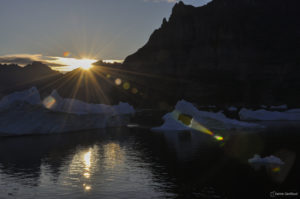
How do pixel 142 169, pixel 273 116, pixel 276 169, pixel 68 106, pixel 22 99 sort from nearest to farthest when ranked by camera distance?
pixel 276 169
pixel 142 169
pixel 22 99
pixel 68 106
pixel 273 116

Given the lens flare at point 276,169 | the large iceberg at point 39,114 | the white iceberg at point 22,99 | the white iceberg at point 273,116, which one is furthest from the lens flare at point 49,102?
the white iceberg at point 273,116

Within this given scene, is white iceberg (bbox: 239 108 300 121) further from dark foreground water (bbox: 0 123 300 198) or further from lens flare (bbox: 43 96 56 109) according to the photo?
lens flare (bbox: 43 96 56 109)

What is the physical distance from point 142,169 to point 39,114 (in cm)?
3125

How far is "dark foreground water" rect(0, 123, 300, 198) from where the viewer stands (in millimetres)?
22047

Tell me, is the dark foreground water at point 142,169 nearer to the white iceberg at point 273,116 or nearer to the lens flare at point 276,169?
the lens flare at point 276,169

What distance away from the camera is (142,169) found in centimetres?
2881

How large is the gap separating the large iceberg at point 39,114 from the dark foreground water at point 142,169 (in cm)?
657

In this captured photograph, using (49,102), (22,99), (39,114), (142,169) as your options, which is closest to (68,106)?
(49,102)

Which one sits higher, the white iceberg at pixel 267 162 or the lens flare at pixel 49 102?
the lens flare at pixel 49 102

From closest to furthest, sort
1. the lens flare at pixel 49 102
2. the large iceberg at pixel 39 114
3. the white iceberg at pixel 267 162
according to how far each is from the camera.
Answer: the white iceberg at pixel 267 162 < the large iceberg at pixel 39 114 < the lens flare at pixel 49 102

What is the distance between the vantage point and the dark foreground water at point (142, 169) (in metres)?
22.0

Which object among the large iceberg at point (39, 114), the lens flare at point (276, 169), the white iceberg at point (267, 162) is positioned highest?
the large iceberg at point (39, 114)

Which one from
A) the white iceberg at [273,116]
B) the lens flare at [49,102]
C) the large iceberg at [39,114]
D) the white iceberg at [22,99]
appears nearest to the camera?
the white iceberg at [22,99]

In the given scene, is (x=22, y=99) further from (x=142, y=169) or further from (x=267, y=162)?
(x=267, y=162)
